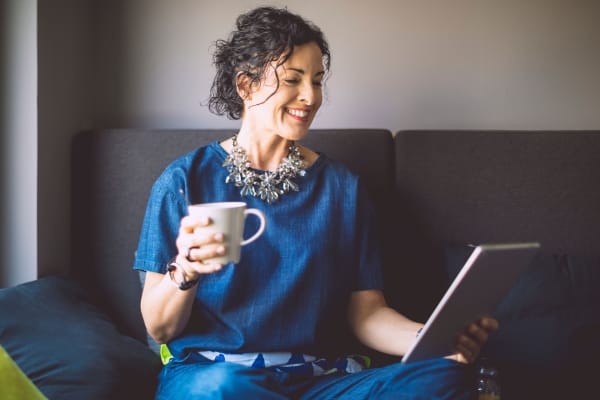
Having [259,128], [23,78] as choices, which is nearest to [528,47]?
[259,128]

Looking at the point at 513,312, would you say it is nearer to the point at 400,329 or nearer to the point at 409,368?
the point at 400,329

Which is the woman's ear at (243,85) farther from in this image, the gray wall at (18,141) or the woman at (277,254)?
the gray wall at (18,141)

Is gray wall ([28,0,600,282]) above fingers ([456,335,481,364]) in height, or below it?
above

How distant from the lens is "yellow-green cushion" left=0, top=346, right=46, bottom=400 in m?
0.85

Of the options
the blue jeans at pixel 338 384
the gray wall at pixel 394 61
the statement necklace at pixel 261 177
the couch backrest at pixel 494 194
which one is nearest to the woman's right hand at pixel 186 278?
the blue jeans at pixel 338 384

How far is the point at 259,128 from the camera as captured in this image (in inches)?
54.5

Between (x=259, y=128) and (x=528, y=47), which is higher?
(x=528, y=47)

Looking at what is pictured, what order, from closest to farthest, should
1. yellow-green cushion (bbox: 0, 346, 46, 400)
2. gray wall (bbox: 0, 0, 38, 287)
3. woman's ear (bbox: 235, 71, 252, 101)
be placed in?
yellow-green cushion (bbox: 0, 346, 46, 400) < woman's ear (bbox: 235, 71, 252, 101) < gray wall (bbox: 0, 0, 38, 287)

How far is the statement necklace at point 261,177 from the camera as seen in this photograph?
133 cm

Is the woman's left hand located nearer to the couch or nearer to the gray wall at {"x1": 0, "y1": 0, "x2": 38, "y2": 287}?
the couch

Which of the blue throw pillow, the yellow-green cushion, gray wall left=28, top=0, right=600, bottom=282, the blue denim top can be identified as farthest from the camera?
gray wall left=28, top=0, right=600, bottom=282

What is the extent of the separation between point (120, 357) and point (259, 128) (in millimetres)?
622

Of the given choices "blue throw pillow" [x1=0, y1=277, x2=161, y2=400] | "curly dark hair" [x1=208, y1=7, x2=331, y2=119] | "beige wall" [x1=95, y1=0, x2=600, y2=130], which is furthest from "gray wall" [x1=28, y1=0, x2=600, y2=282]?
"blue throw pillow" [x1=0, y1=277, x2=161, y2=400]

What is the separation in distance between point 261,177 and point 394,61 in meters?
0.85
